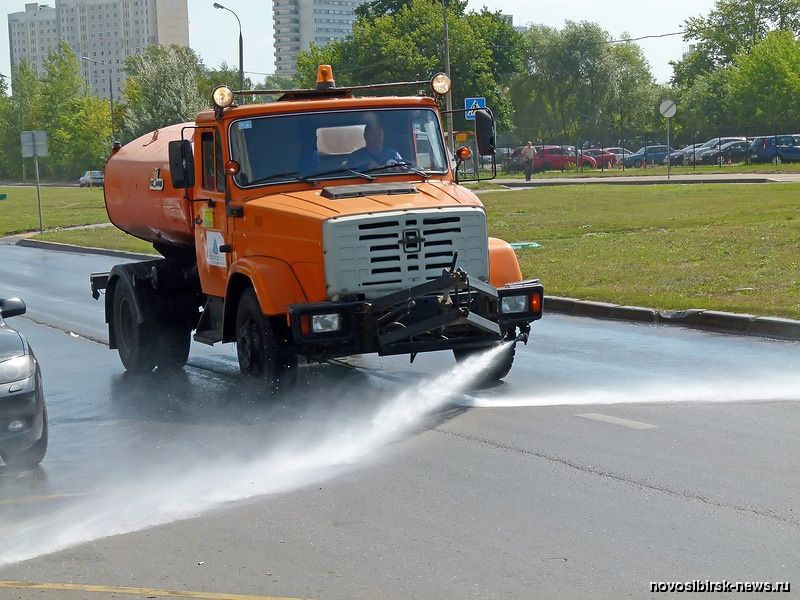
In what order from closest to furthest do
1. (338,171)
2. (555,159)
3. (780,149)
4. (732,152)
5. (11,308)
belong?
(11,308)
(338,171)
(780,149)
(732,152)
(555,159)

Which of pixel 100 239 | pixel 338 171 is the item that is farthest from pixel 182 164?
pixel 100 239

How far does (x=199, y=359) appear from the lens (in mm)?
13117

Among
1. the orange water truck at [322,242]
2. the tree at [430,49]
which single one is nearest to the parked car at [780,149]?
the tree at [430,49]

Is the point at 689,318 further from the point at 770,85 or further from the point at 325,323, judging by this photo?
the point at 770,85

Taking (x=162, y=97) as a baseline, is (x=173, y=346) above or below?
below

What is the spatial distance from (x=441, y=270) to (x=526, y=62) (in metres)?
100

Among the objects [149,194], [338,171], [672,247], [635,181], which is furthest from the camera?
[635,181]

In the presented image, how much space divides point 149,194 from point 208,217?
1741 millimetres

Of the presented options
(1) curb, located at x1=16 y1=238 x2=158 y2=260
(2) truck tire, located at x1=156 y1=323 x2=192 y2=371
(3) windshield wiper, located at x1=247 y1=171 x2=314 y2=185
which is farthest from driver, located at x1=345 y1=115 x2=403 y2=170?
(1) curb, located at x1=16 y1=238 x2=158 y2=260

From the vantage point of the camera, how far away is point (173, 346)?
1238cm

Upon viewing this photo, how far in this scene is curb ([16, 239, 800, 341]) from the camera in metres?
12.7

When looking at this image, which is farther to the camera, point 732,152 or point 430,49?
point 430,49

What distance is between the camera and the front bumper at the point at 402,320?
920 cm

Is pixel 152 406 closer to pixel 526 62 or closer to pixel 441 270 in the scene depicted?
pixel 441 270
